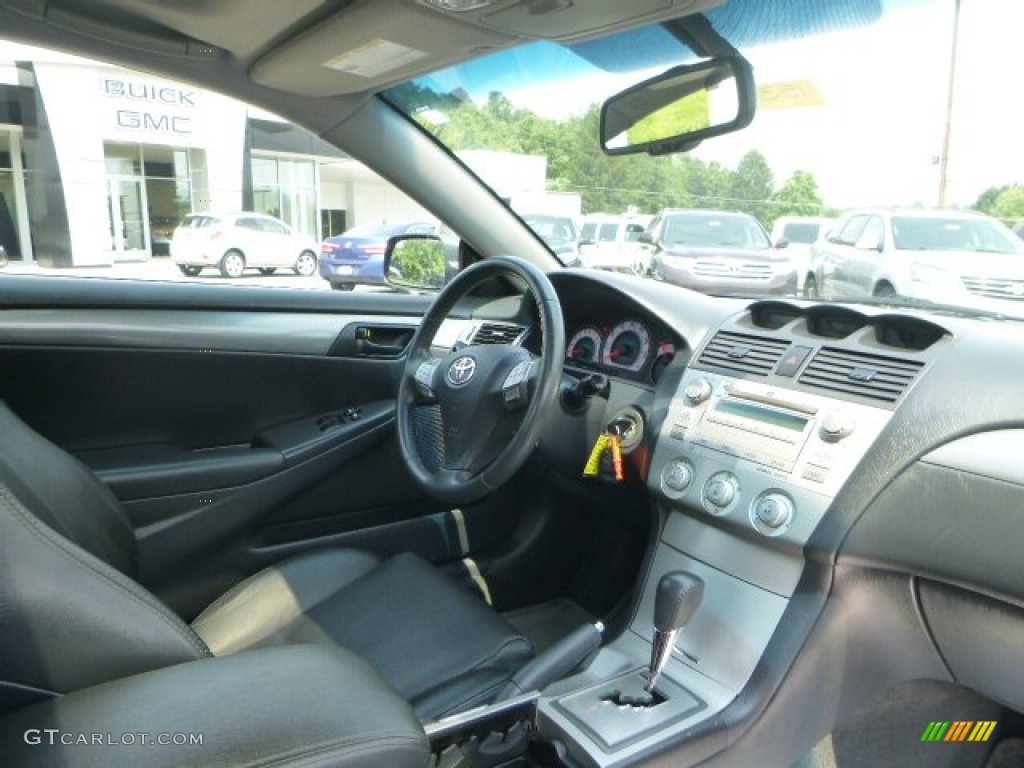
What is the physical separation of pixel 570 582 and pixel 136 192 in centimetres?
309

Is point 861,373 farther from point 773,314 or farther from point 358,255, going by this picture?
point 358,255

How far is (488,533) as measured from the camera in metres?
2.48

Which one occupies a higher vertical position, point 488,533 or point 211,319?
point 211,319

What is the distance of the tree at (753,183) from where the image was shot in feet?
6.80

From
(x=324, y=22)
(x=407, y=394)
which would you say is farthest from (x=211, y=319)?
(x=324, y=22)

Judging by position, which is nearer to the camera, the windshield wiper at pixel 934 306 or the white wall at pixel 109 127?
the windshield wiper at pixel 934 306

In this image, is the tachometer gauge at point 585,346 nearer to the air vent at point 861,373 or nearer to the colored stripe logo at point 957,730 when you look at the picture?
the air vent at point 861,373

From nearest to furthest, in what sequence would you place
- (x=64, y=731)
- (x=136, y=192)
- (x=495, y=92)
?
(x=64, y=731) < (x=495, y=92) < (x=136, y=192)

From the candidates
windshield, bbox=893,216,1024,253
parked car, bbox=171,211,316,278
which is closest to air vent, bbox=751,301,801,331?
windshield, bbox=893,216,1024,253

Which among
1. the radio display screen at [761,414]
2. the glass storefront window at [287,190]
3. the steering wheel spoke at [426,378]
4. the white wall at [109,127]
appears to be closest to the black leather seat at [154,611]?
the steering wheel spoke at [426,378]

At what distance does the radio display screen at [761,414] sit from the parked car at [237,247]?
A: 1901 millimetres

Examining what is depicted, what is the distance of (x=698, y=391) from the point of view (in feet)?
5.79

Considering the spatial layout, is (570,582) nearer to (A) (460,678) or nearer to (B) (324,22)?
(A) (460,678)

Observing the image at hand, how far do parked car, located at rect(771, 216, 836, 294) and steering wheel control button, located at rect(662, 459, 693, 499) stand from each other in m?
0.76
